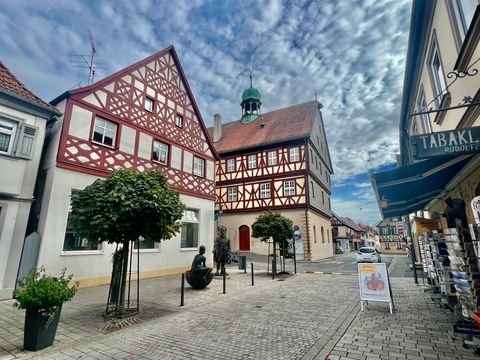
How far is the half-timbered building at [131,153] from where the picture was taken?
9.87 m

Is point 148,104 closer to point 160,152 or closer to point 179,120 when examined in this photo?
point 179,120

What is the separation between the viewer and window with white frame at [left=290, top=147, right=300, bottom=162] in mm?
25902

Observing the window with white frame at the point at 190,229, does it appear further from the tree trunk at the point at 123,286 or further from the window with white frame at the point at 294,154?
the window with white frame at the point at 294,154

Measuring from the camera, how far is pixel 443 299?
22.2ft

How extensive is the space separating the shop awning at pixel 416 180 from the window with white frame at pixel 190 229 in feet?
34.6

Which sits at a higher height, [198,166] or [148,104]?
[148,104]

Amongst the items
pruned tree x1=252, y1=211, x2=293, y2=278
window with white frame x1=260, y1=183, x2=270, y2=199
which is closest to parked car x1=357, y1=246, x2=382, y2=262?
pruned tree x1=252, y1=211, x2=293, y2=278

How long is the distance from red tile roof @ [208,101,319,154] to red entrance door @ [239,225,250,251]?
28.4 feet

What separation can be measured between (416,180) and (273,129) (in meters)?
24.2

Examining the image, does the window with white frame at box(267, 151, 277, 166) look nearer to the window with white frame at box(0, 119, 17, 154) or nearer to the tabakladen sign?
the window with white frame at box(0, 119, 17, 154)

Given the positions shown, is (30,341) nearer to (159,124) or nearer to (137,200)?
(137,200)

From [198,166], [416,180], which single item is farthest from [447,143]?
[198,166]

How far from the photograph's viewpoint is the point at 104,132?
11.9m

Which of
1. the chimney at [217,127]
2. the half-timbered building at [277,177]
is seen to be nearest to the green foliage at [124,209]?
the half-timbered building at [277,177]
